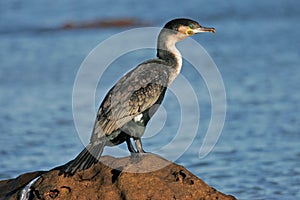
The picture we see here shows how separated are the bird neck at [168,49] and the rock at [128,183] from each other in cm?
95

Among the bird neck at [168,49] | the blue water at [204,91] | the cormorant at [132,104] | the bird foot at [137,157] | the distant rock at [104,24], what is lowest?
the bird foot at [137,157]

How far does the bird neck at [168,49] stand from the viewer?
6645mm

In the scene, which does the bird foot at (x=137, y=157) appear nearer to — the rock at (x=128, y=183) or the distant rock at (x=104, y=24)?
the rock at (x=128, y=183)

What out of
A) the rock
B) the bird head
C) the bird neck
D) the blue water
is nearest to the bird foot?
the rock

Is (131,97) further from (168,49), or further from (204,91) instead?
(204,91)

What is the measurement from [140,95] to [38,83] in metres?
7.37

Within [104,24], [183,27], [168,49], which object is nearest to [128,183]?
[168,49]

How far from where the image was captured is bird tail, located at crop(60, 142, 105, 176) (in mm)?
5891

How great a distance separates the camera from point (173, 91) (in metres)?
11.4

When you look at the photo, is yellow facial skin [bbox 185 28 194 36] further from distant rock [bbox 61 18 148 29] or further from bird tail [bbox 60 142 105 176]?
distant rock [bbox 61 18 148 29]

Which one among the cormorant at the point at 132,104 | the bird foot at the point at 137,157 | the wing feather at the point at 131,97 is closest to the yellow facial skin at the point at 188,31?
the cormorant at the point at 132,104

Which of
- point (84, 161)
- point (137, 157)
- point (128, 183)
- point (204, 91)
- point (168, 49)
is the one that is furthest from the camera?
point (204, 91)

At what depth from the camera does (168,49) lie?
6.70m

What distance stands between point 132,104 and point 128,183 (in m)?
0.74
